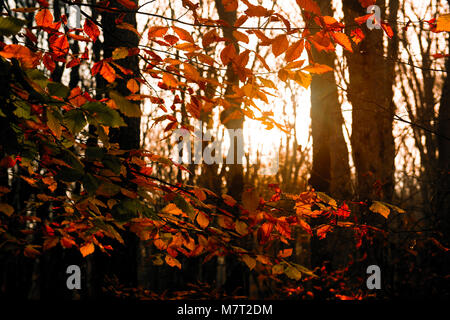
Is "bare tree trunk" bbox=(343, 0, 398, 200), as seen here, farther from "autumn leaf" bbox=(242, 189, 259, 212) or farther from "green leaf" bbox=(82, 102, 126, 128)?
"green leaf" bbox=(82, 102, 126, 128)

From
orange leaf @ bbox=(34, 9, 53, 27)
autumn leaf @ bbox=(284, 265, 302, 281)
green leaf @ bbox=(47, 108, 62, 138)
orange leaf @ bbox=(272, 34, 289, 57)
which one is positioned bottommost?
autumn leaf @ bbox=(284, 265, 302, 281)

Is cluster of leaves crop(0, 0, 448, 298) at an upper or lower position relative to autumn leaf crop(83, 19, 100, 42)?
lower

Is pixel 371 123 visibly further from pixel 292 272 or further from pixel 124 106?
pixel 124 106

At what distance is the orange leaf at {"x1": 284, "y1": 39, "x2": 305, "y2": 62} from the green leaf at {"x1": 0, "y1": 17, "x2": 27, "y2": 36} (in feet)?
3.69

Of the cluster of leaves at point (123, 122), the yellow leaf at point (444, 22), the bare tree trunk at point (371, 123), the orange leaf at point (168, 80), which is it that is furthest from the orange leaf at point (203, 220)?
the bare tree trunk at point (371, 123)

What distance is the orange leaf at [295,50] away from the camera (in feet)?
5.61

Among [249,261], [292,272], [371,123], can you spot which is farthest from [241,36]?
[371,123]

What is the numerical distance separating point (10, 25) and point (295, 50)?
121cm

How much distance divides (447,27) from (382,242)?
412 cm

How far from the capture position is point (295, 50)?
1.73 m

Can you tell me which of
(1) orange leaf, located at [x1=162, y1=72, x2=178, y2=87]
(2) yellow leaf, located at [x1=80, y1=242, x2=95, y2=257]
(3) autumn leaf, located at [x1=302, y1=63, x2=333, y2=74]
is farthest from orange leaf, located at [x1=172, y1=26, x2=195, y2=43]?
(2) yellow leaf, located at [x1=80, y1=242, x2=95, y2=257]

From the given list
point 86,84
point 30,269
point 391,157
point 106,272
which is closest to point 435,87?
point 391,157

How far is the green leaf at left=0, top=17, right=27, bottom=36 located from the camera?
143 centimetres

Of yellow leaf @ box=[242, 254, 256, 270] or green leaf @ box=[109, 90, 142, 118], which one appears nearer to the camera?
green leaf @ box=[109, 90, 142, 118]
